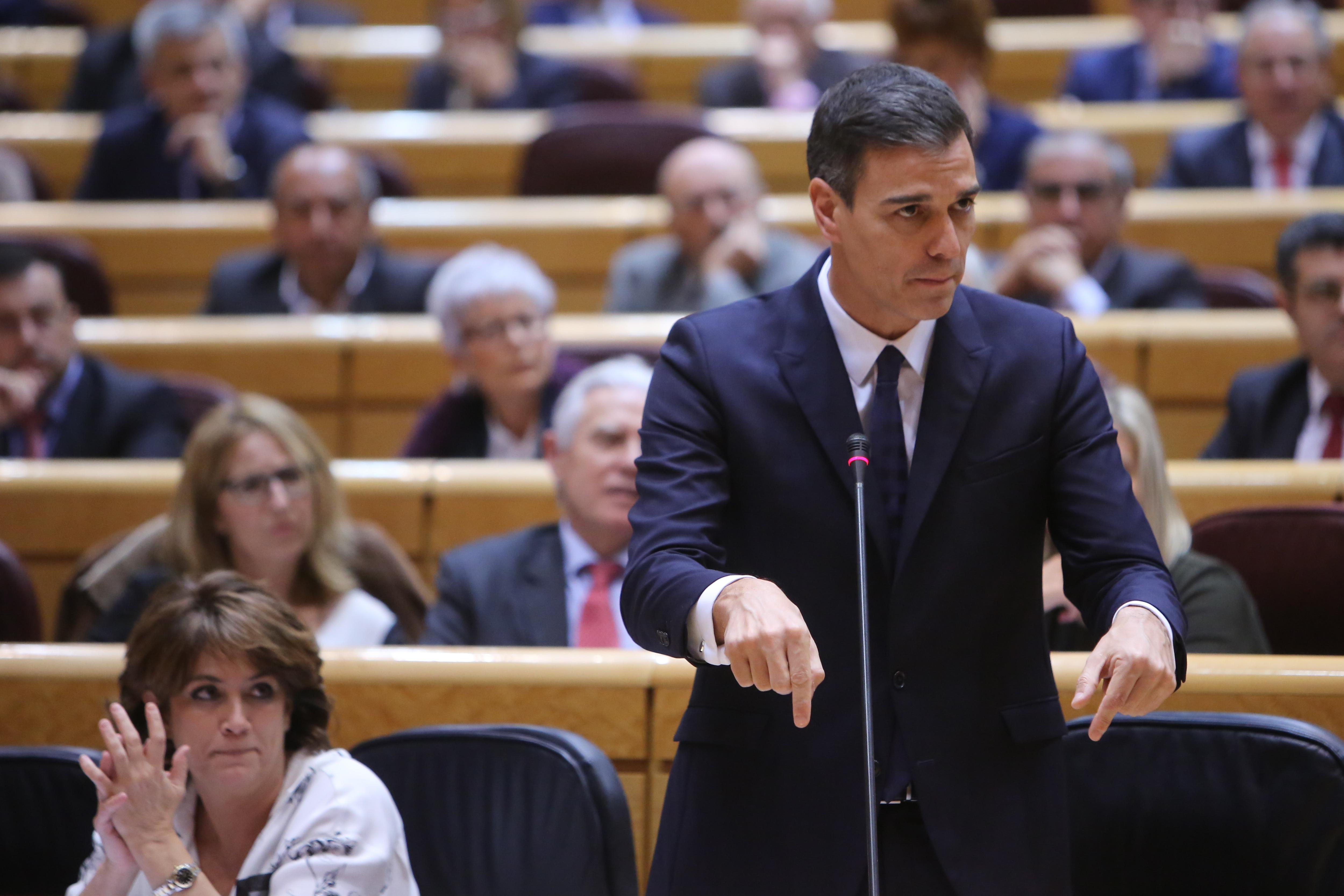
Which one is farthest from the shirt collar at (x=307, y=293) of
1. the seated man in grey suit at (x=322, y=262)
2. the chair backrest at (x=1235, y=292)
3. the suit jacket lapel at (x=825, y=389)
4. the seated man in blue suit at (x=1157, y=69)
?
the suit jacket lapel at (x=825, y=389)

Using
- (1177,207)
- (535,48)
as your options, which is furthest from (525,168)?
(1177,207)

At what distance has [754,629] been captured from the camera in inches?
34.4

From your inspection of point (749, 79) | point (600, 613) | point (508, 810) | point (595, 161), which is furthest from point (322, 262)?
point (508, 810)

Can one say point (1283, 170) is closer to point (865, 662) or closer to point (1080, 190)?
point (1080, 190)

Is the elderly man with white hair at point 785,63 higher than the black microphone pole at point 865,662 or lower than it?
higher

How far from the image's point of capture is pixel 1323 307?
240cm

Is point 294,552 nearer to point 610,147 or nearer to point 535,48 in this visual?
point 610,147

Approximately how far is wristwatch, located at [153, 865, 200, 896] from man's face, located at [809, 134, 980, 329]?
762 mm

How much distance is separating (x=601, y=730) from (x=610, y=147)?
2.29 metres

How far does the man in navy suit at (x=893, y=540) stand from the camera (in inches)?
39.9

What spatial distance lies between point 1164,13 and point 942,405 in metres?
3.19

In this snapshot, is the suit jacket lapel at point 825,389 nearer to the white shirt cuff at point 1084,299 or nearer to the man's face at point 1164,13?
the white shirt cuff at point 1084,299

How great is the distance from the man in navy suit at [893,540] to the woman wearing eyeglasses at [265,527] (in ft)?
3.66

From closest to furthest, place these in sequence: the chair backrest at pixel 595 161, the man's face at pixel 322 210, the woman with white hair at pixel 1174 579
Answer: the woman with white hair at pixel 1174 579
the man's face at pixel 322 210
the chair backrest at pixel 595 161
